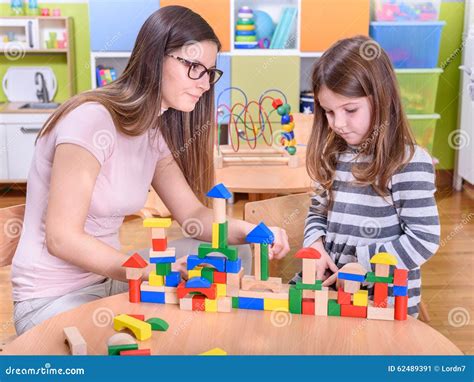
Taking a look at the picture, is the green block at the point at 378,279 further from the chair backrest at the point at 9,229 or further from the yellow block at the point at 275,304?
the chair backrest at the point at 9,229

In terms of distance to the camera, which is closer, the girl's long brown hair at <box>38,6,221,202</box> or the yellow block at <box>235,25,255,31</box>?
the girl's long brown hair at <box>38,6,221,202</box>

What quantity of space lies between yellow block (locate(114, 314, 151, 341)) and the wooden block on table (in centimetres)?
26

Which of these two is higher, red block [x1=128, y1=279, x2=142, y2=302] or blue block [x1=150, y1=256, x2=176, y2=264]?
blue block [x1=150, y1=256, x2=176, y2=264]

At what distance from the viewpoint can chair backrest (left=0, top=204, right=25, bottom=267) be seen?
4.64 feet

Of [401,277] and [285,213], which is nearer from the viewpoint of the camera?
[401,277]

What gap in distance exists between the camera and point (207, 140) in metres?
1.48

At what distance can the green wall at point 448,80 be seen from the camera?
3.99m

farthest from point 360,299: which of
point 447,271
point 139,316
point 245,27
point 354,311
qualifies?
point 245,27

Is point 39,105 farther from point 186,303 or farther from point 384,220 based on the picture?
point 186,303

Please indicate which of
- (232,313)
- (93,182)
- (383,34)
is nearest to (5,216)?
(93,182)

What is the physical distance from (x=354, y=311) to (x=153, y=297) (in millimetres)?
315

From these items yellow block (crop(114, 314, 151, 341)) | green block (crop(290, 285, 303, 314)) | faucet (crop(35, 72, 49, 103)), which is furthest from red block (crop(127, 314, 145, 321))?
faucet (crop(35, 72, 49, 103))

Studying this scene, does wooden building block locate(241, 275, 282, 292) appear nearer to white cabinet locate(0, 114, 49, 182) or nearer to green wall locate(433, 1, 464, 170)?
white cabinet locate(0, 114, 49, 182)

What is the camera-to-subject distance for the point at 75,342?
3.05 feet
